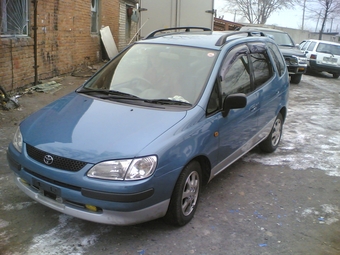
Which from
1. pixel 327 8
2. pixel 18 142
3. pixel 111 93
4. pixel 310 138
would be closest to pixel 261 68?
pixel 111 93

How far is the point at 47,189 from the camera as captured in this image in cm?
318

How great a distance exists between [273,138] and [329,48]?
13.8 metres

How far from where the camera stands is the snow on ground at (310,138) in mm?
5668

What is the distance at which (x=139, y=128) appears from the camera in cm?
333

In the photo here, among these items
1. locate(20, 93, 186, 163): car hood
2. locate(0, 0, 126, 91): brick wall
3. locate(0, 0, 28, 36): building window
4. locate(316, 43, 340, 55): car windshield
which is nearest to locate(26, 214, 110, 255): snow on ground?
locate(20, 93, 186, 163): car hood

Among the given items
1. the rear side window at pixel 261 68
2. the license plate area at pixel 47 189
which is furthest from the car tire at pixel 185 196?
the rear side window at pixel 261 68

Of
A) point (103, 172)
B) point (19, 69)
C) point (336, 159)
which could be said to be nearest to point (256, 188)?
point (336, 159)

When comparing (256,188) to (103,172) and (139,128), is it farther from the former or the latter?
(103,172)

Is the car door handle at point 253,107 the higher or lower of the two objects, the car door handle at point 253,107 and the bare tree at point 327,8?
the lower

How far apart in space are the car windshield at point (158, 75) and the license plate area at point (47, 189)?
122cm

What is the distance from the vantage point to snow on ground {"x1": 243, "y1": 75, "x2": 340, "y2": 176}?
567 centimetres

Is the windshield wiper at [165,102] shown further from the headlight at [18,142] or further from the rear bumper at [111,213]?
the headlight at [18,142]

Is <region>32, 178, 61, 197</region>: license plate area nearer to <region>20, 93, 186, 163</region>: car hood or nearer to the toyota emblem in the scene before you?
the toyota emblem

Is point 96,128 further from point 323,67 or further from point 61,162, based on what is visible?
point 323,67
